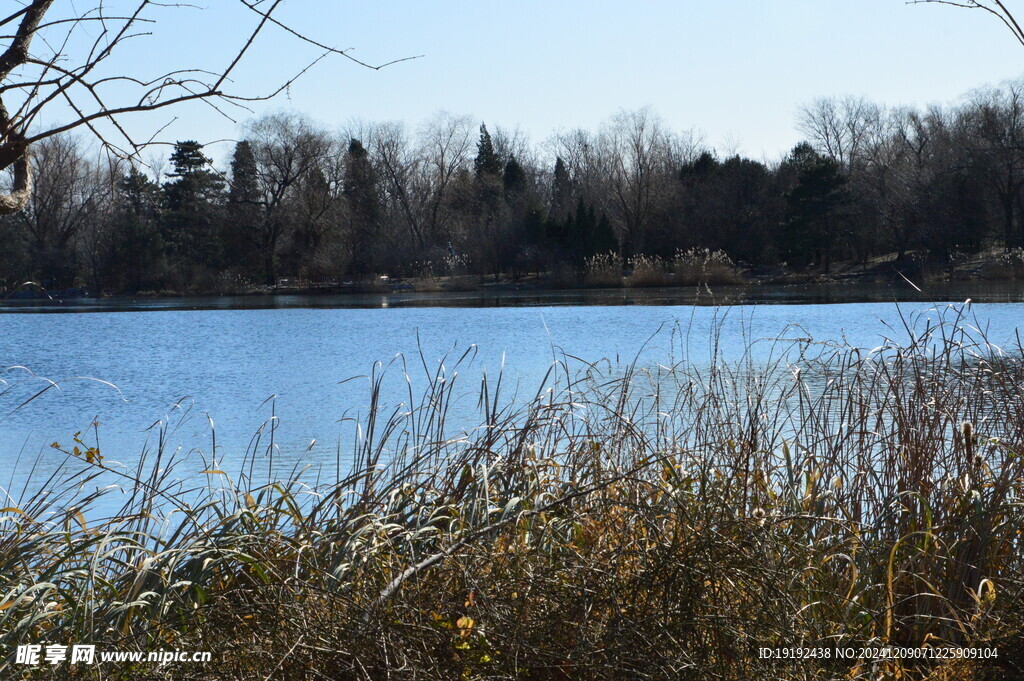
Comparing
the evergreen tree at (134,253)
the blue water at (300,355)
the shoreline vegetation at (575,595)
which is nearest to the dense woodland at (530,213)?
the evergreen tree at (134,253)

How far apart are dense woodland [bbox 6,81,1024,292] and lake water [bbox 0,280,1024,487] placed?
34.0ft

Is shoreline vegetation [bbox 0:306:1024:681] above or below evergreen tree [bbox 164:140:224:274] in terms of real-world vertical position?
below

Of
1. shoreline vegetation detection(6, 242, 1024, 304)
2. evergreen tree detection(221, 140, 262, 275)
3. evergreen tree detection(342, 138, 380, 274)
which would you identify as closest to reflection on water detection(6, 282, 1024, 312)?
shoreline vegetation detection(6, 242, 1024, 304)

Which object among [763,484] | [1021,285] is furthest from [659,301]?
[763,484]

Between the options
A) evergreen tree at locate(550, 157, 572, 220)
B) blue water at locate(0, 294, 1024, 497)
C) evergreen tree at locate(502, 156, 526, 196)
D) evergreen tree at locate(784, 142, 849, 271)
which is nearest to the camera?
blue water at locate(0, 294, 1024, 497)

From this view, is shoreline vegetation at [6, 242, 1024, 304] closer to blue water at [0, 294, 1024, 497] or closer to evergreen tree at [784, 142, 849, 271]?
Answer: evergreen tree at [784, 142, 849, 271]

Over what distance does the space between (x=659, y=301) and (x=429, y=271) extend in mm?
18405

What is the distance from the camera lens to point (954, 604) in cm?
279

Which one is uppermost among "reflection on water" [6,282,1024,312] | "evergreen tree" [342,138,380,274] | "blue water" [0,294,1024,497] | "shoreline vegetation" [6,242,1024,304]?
"evergreen tree" [342,138,380,274]

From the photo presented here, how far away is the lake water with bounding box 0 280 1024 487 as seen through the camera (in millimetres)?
8516

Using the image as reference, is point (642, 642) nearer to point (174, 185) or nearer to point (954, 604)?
point (954, 604)

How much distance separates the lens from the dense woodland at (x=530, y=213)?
3778 cm

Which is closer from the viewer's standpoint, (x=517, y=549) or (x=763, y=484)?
(x=517, y=549)

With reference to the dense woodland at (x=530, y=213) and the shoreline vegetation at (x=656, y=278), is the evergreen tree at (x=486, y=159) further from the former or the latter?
the shoreline vegetation at (x=656, y=278)
